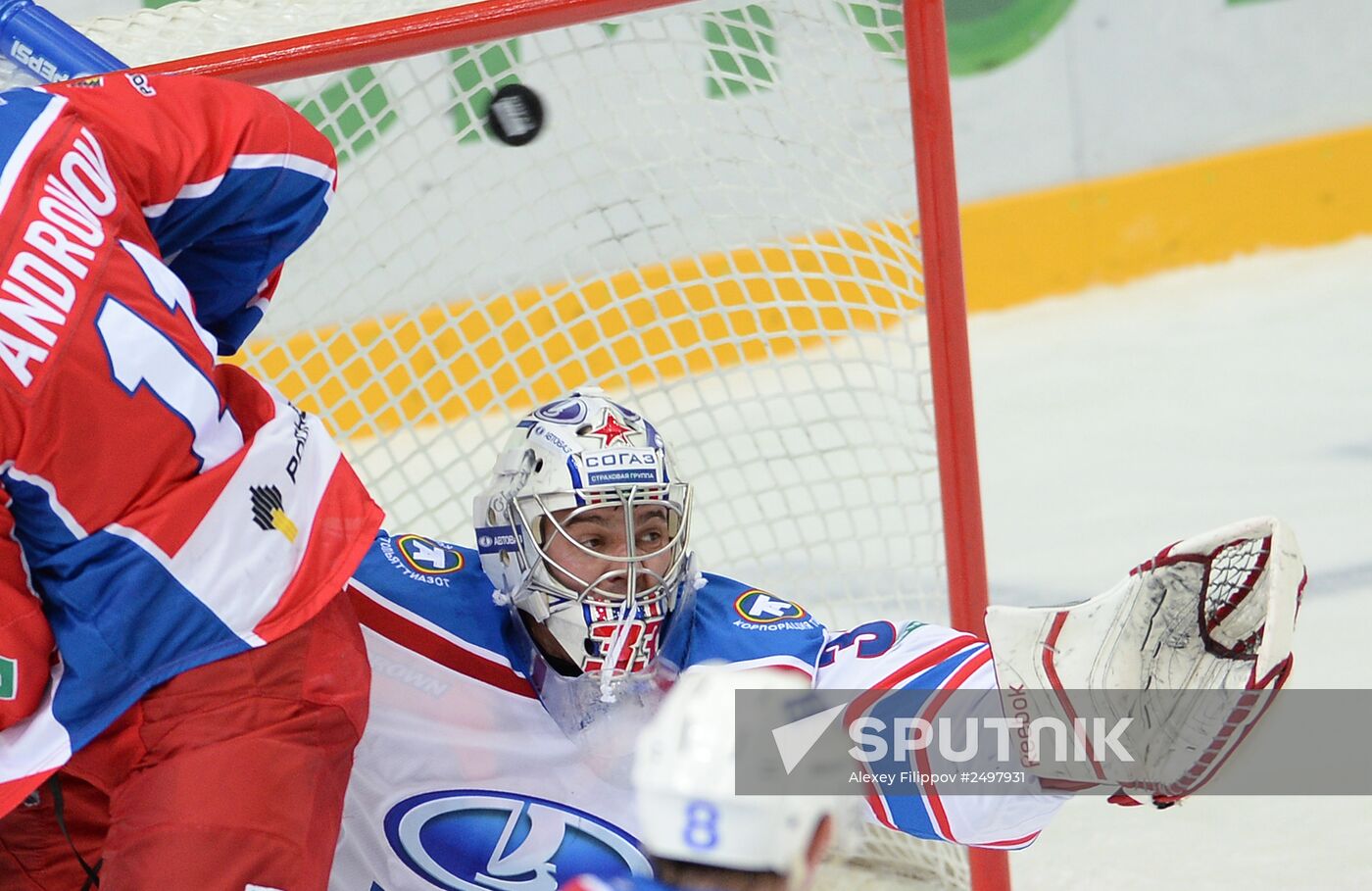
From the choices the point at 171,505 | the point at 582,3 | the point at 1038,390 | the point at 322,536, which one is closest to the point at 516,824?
the point at 322,536

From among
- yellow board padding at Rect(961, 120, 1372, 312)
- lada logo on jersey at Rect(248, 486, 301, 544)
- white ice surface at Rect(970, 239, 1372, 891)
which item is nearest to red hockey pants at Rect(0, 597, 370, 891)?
lada logo on jersey at Rect(248, 486, 301, 544)

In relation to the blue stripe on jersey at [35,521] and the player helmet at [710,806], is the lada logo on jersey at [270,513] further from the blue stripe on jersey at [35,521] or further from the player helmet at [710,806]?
the player helmet at [710,806]

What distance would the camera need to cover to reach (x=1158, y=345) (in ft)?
15.4

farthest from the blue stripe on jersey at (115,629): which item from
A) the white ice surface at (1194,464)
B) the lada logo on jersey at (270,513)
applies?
the white ice surface at (1194,464)

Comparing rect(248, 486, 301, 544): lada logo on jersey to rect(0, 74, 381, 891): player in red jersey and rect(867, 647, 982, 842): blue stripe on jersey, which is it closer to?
rect(0, 74, 381, 891): player in red jersey

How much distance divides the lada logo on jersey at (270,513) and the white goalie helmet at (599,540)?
325 mm

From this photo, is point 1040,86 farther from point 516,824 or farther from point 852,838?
point 852,838

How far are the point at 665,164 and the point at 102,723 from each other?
124 cm

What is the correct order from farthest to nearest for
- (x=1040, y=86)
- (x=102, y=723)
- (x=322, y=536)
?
1. (x=1040, y=86)
2. (x=322, y=536)
3. (x=102, y=723)

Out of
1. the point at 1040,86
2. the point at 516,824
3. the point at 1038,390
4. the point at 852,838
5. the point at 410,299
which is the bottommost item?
the point at 852,838

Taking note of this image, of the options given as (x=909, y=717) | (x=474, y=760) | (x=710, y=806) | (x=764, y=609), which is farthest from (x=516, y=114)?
(x=710, y=806)

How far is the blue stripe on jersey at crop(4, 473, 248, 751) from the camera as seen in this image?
150 cm

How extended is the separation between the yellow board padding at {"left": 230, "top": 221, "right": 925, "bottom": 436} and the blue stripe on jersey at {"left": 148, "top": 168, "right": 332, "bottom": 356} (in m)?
0.64

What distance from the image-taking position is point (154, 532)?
151cm
